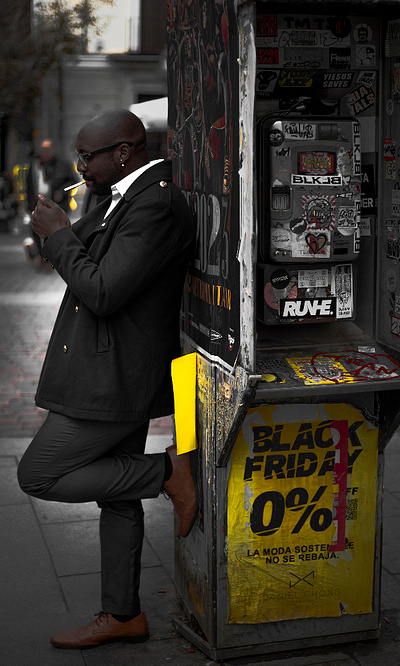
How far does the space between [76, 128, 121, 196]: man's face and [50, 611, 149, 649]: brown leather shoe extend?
61.7 inches

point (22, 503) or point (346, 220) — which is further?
point (22, 503)

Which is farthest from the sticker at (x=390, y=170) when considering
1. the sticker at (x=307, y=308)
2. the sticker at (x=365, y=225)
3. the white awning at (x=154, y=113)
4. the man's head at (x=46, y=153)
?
the man's head at (x=46, y=153)

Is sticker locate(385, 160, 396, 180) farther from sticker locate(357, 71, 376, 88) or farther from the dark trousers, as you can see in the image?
the dark trousers

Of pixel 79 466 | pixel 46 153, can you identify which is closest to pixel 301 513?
pixel 79 466

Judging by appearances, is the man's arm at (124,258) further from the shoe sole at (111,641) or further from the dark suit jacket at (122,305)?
the shoe sole at (111,641)

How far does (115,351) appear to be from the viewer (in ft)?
9.98

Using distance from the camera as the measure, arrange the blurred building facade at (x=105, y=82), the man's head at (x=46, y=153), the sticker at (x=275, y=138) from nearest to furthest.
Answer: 1. the sticker at (x=275, y=138)
2. the man's head at (x=46, y=153)
3. the blurred building facade at (x=105, y=82)

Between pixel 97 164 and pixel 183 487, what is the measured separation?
1186 mm

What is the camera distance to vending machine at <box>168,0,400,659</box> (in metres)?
2.89

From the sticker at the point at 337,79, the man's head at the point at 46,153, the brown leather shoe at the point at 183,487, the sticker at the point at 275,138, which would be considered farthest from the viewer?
the man's head at the point at 46,153

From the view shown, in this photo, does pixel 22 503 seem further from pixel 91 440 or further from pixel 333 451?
pixel 333 451

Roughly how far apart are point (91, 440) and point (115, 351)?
1.08ft

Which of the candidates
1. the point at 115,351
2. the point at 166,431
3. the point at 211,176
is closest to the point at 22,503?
the point at 166,431

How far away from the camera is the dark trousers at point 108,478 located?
3.09m
